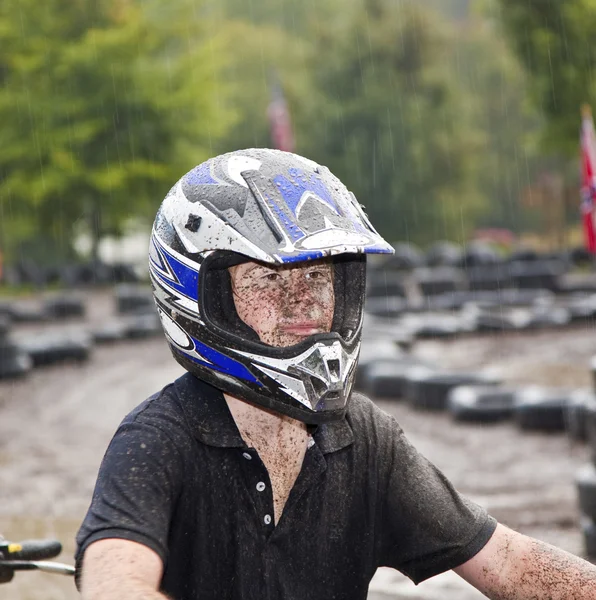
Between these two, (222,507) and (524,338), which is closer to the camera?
(222,507)

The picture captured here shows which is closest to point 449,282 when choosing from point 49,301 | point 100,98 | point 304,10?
point 49,301

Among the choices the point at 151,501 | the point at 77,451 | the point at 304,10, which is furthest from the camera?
the point at 304,10

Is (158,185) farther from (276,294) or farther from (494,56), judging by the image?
(494,56)

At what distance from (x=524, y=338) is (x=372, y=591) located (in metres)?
11.9

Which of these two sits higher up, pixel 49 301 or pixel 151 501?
pixel 151 501

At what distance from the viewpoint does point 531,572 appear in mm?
2209

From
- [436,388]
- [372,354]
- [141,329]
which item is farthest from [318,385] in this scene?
[141,329]

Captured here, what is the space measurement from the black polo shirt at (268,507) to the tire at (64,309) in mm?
20532

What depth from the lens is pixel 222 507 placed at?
2143 millimetres

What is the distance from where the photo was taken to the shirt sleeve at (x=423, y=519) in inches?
88.7

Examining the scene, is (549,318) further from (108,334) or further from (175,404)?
(175,404)

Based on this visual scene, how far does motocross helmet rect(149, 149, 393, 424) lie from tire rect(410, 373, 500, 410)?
31.1 feet

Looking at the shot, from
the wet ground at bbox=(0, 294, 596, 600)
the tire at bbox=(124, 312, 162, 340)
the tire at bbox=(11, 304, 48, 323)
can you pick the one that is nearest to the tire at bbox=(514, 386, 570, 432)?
the wet ground at bbox=(0, 294, 596, 600)

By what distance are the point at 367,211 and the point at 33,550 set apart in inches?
1128
